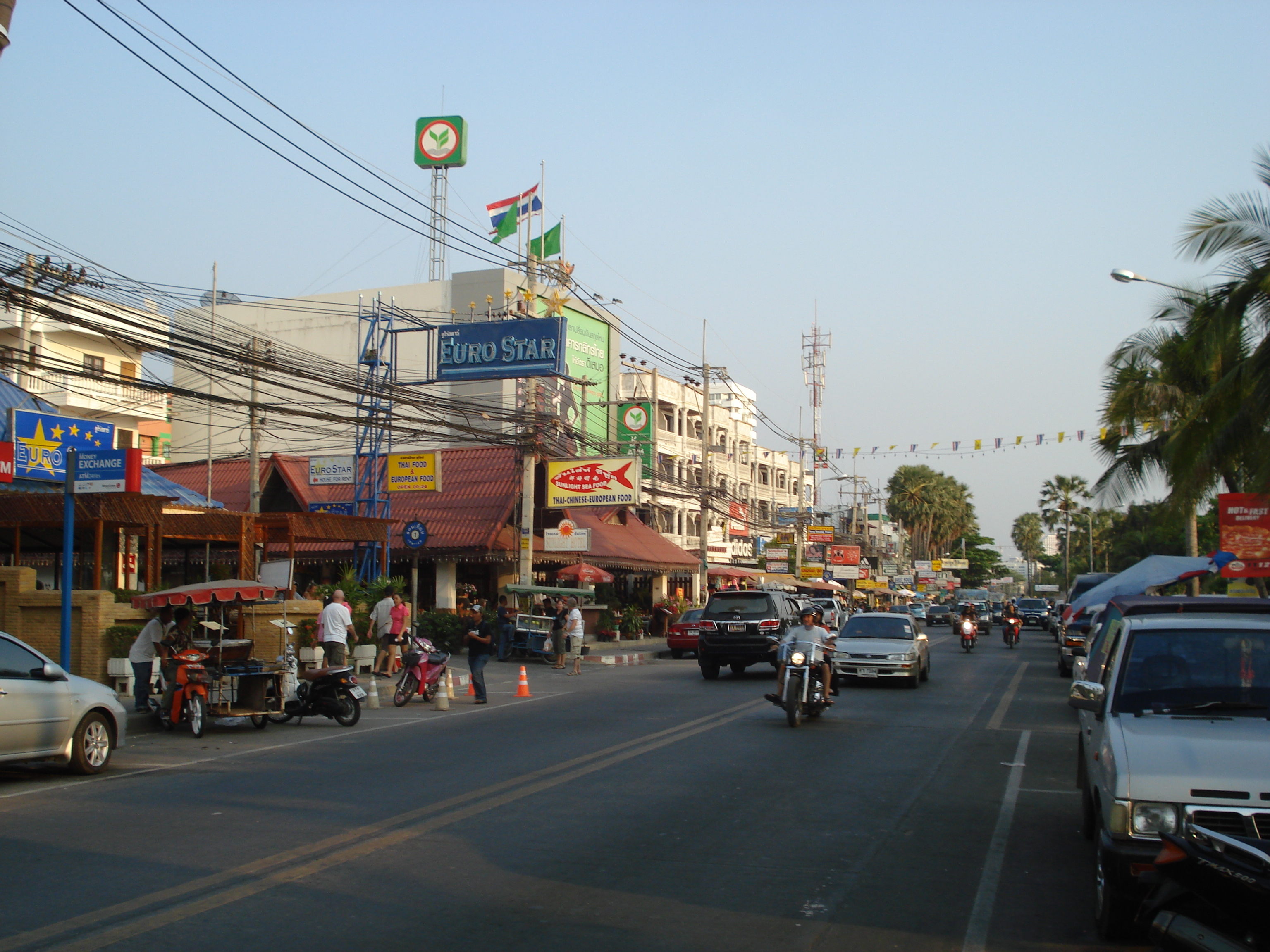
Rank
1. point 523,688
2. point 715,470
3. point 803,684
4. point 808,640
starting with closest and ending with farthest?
point 803,684 → point 808,640 → point 523,688 → point 715,470

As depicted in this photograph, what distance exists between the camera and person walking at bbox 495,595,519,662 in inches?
1210

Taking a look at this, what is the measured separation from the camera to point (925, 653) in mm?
24625

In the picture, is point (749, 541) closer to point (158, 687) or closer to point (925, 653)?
point (925, 653)

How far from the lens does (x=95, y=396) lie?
166 ft

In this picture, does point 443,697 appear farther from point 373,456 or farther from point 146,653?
point 373,456

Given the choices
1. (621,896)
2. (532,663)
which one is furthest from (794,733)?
(532,663)

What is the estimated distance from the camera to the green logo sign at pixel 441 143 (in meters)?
57.4

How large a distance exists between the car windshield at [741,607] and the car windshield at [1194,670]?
18054 mm

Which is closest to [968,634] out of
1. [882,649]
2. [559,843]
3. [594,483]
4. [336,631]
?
[594,483]

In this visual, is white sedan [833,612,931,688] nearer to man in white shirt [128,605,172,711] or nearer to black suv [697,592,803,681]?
black suv [697,592,803,681]

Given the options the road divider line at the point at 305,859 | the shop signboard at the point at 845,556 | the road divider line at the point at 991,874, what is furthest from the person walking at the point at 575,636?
the shop signboard at the point at 845,556

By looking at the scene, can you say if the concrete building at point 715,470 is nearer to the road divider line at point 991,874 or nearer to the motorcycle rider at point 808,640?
the motorcycle rider at point 808,640

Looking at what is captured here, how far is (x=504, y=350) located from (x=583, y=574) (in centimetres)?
736

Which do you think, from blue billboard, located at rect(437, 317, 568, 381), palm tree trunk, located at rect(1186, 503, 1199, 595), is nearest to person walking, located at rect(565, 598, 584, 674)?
blue billboard, located at rect(437, 317, 568, 381)
